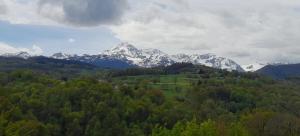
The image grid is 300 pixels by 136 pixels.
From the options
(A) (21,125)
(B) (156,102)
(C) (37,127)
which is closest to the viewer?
(A) (21,125)

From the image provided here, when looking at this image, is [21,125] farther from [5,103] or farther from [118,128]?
[118,128]

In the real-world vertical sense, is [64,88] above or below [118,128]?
above

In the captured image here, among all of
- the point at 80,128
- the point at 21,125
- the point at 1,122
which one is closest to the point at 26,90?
the point at 80,128

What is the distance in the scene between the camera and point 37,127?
335ft

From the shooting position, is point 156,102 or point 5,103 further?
point 156,102

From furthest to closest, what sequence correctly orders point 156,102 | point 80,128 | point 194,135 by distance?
point 156,102 → point 80,128 → point 194,135

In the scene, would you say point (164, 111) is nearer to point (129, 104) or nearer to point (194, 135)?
point (129, 104)

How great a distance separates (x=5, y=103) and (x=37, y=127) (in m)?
12.5

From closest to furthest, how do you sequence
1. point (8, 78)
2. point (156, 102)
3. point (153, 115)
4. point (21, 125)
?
1. point (21, 125)
2. point (153, 115)
3. point (156, 102)
4. point (8, 78)

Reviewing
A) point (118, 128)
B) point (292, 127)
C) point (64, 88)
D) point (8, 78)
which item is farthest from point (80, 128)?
point (8, 78)

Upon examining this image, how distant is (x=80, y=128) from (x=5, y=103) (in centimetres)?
2374

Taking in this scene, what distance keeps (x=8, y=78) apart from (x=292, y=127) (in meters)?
118

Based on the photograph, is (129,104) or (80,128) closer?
(80,128)

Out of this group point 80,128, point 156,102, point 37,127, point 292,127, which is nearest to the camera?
point 37,127
